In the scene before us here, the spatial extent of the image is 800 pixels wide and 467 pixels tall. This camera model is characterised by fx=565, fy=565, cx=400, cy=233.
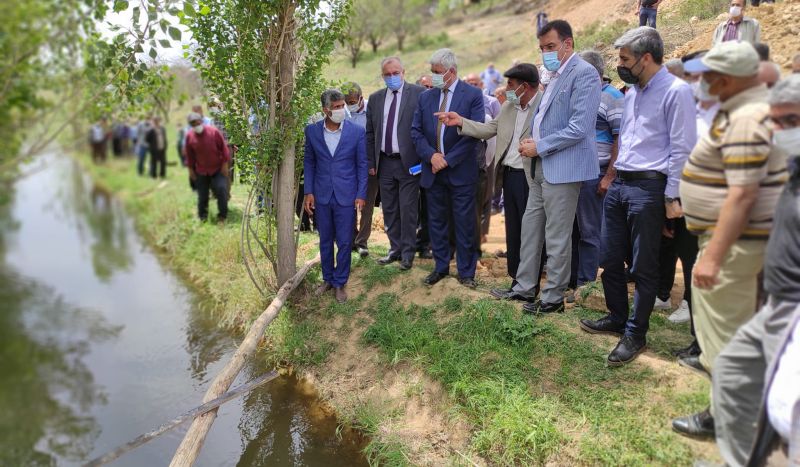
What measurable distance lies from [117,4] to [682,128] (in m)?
3.92

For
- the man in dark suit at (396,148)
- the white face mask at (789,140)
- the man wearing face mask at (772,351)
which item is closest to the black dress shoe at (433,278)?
the man in dark suit at (396,148)

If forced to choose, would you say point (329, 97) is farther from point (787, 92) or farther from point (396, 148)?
point (787, 92)

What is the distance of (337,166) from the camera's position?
4.77 metres

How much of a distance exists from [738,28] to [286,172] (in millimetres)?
3802

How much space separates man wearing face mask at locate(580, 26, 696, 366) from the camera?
10.2 ft

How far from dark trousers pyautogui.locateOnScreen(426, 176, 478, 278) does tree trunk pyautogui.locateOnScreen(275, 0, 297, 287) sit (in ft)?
4.10

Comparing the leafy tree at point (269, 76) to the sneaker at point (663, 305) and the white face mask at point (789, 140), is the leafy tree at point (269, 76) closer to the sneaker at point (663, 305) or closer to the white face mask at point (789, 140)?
the sneaker at point (663, 305)

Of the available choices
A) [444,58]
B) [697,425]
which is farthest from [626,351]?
[444,58]

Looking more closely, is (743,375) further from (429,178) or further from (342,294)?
(342,294)

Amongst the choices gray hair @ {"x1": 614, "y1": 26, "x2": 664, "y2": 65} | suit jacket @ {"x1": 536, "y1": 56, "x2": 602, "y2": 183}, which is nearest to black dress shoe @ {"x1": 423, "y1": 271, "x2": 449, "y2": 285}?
suit jacket @ {"x1": 536, "y1": 56, "x2": 602, "y2": 183}

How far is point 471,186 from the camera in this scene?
184 inches

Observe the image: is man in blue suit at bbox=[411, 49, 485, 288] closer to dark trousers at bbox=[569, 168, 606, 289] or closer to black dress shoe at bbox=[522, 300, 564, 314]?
black dress shoe at bbox=[522, 300, 564, 314]

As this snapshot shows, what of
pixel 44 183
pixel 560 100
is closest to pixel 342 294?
pixel 560 100

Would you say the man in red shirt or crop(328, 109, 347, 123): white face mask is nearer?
crop(328, 109, 347, 123): white face mask
